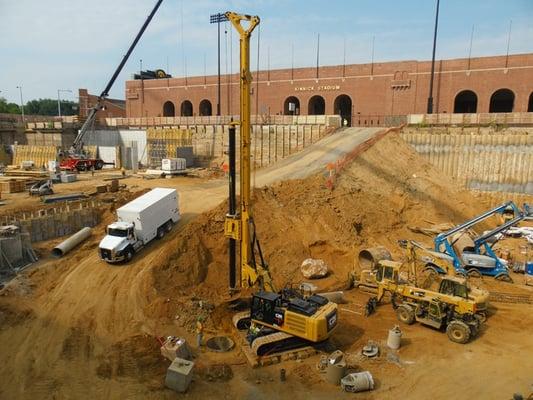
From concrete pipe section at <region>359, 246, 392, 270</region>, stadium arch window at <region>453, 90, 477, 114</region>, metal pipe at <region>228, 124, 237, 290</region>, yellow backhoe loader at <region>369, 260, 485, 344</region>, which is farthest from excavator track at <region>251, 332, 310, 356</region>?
stadium arch window at <region>453, 90, 477, 114</region>

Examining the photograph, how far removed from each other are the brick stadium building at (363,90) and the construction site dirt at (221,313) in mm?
24040

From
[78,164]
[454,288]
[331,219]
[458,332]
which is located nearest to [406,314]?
[458,332]

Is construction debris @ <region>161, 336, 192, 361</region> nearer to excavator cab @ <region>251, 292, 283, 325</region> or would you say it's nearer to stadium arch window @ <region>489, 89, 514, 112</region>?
excavator cab @ <region>251, 292, 283, 325</region>

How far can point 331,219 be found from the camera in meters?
26.0

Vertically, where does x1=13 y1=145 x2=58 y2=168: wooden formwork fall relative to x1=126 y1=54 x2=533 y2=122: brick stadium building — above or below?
below

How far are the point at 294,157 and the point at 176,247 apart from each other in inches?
764

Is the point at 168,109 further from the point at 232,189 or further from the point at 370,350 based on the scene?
the point at 370,350

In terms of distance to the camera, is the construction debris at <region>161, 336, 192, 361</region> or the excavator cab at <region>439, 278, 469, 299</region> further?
the excavator cab at <region>439, 278, 469, 299</region>

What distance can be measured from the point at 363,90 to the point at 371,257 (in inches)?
1464

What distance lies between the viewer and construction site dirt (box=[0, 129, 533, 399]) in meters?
13.1

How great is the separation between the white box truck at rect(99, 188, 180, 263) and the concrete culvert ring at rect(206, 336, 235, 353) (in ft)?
24.0

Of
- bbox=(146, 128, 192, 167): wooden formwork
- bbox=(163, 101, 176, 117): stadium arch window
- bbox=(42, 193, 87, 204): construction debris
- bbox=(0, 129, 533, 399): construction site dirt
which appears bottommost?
bbox=(0, 129, 533, 399): construction site dirt

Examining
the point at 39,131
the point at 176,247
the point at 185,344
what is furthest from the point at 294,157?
the point at 39,131

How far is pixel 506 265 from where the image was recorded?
77.3ft
